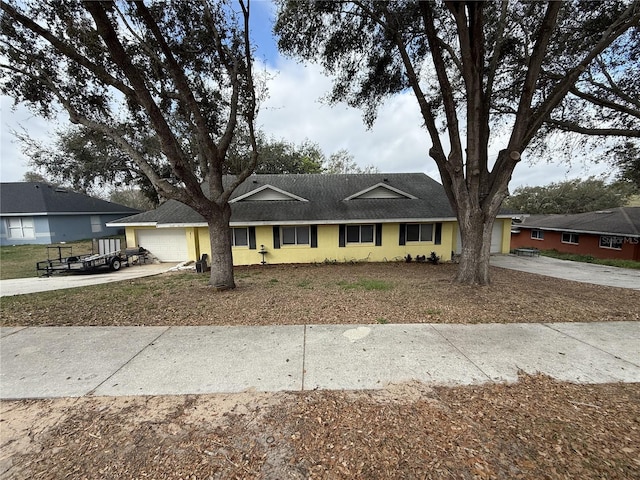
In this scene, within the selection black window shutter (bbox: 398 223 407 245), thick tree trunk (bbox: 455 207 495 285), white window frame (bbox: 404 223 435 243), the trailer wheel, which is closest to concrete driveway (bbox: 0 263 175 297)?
the trailer wheel

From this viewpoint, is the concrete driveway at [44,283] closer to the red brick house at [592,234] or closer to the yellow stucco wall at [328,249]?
the yellow stucco wall at [328,249]

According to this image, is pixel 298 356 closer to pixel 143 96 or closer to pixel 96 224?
pixel 143 96

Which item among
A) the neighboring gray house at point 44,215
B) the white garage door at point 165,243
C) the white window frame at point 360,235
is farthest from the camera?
the neighboring gray house at point 44,215

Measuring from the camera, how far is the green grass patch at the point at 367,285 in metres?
7.49

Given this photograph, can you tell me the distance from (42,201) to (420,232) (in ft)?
90.0

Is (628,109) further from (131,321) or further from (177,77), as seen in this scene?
(131,321)

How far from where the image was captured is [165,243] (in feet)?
47.0

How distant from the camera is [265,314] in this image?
550 cm

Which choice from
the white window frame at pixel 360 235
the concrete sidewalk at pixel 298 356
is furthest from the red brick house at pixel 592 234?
the concrete sidewalk at pixel 298 356

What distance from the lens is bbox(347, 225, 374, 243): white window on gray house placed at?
13.0m

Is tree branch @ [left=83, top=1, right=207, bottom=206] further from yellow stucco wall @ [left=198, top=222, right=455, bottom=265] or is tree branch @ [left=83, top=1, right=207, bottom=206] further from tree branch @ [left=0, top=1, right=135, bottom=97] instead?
yellow stucco wall @ [left=198, top=222, right=455, bottom=265]

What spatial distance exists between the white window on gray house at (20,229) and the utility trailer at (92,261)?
12127 millimetres

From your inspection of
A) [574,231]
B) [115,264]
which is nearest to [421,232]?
[115,264]

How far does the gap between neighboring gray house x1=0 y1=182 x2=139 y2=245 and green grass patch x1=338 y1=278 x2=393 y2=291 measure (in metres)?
24.2
